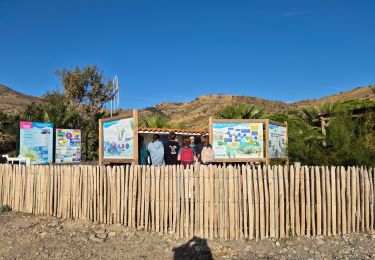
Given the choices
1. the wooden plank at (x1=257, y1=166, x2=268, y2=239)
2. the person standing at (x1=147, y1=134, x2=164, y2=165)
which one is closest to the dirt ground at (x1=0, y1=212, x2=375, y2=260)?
the wooden plank at (x1=257, y1=166, x2=268, y2=239)

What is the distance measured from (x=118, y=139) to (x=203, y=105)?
5064 centimetres

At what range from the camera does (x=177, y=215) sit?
248 inches

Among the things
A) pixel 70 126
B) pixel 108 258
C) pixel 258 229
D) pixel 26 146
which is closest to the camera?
pixel 108 258

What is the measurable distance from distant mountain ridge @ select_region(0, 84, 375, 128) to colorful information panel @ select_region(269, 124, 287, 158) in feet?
100

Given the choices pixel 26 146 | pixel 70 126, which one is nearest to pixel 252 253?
pixel 26 146

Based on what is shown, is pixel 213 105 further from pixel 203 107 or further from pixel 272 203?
pixel 272 203

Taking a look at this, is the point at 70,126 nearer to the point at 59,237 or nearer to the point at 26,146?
the point at 26,146

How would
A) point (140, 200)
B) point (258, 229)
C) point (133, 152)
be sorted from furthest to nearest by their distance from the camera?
point (133, 152), point (140, 200), point (258, 229)

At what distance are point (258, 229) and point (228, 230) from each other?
487mm

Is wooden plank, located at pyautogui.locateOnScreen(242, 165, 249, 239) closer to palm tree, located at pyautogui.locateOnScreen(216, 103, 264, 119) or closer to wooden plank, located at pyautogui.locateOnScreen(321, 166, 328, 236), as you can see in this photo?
wooden plank, located at pyautogui.locateOnScreen(321, 166, 328, 236)

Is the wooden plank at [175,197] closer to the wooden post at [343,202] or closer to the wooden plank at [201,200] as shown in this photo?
the wooden plank at [201,200]

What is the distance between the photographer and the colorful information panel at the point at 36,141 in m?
12.2

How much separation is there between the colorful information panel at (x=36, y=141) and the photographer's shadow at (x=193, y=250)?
8.24 m

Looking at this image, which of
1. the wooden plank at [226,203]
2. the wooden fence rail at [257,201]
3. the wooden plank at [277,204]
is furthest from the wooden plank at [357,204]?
the wooden plank at [226,203]
